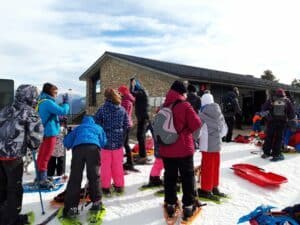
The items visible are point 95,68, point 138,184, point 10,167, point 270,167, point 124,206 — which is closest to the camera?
point 10,167

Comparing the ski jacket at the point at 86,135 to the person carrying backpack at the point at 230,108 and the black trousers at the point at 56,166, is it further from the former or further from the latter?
the person carrying backpack at the point at 230,108

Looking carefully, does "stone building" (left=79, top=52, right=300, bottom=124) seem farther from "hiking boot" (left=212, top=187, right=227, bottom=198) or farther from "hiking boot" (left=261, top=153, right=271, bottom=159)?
"hiking boot" (left=212, top=187, right=227, bottom=198)

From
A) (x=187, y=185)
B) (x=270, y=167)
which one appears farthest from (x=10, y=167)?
(x=270, y=167)

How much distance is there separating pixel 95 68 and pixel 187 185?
64.2 feet

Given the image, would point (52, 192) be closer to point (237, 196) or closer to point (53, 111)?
point (53, 111)

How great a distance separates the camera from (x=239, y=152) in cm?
951

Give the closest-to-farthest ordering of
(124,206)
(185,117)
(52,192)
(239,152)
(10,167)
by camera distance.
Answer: (10,167)
(185,117)
(124,206)
(52,192)
(239,152)

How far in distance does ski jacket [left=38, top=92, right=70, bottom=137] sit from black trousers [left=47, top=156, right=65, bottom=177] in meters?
0.90

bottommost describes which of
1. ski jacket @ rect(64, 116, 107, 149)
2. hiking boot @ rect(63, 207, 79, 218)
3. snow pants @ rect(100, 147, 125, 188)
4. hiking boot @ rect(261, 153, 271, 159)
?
hiking boot @ rect(63, 207, 79, 218)

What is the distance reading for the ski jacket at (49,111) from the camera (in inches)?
220

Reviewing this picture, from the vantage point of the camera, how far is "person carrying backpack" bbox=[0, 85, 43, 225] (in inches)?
156

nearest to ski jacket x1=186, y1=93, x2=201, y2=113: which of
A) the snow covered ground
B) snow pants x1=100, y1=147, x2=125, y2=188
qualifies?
the snow covered ground

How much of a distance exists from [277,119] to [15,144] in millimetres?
6450

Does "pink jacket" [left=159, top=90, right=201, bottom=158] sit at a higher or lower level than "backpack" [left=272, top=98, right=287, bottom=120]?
lower
